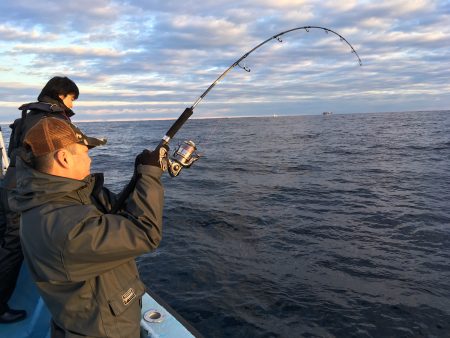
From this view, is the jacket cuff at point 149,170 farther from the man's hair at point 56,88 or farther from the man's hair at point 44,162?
the man's hair at point 56,88

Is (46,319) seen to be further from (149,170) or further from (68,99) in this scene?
(149,170)

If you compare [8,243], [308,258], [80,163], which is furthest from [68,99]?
[308,258]

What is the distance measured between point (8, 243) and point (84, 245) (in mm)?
2373

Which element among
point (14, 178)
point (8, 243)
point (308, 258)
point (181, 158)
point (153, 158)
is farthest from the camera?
point (308, 258)

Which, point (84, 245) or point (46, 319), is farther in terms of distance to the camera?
point (46, 319)

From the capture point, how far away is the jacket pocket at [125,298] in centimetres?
188

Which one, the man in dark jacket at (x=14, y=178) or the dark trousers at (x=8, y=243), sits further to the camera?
the dark trousers at (x=8, y=243)

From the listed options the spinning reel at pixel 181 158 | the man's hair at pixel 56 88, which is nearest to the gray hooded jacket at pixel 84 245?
the spinning reel at pixel 181 158

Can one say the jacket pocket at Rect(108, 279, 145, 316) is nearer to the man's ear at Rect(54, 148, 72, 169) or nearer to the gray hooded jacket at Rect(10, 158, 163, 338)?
the gray hooded jacket at Rect(10, 158, 163, 338)

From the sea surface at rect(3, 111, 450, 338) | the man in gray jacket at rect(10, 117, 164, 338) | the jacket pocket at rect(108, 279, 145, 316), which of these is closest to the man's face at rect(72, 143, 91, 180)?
the man in gray jacket at rect(10, 117, 164, 338)

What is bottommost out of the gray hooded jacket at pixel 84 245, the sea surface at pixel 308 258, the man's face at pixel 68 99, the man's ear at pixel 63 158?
the sea surface at pixel 308 258

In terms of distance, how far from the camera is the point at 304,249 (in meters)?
7.71

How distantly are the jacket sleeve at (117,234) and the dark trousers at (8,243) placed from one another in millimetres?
2217

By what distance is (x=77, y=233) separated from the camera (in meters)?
1.66
